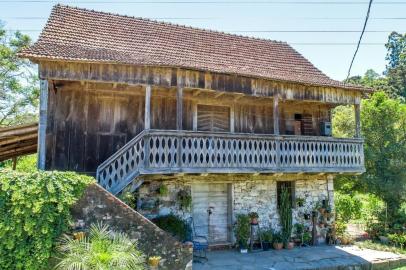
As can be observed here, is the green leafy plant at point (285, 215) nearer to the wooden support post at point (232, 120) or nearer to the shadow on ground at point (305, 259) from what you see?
the shadow on ground at point (305, 259)

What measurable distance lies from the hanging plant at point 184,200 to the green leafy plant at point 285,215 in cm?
348

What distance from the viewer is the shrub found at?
32.3 feet

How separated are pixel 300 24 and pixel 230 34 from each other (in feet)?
11.9

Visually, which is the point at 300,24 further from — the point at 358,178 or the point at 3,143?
the point at 3,143

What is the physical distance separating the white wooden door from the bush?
17.9 feet

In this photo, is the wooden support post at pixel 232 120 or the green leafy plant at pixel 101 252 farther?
the wooden support post at pixel 232 120

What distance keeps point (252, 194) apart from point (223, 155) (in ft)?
8.98

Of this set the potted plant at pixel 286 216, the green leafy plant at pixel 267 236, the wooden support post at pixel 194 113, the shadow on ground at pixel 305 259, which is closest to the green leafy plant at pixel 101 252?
the shadow on ground at pixel 305 259

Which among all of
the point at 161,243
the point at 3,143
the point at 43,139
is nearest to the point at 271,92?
the point at 161,243

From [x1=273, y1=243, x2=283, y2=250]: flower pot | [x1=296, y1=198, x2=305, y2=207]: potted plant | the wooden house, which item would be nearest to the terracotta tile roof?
the wooden house

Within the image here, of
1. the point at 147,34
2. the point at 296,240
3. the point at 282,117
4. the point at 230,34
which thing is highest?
the point at 230,34

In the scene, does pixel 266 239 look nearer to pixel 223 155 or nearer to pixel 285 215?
pixel 285 215

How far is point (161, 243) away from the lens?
7.11 m

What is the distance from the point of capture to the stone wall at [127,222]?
6859 mm
